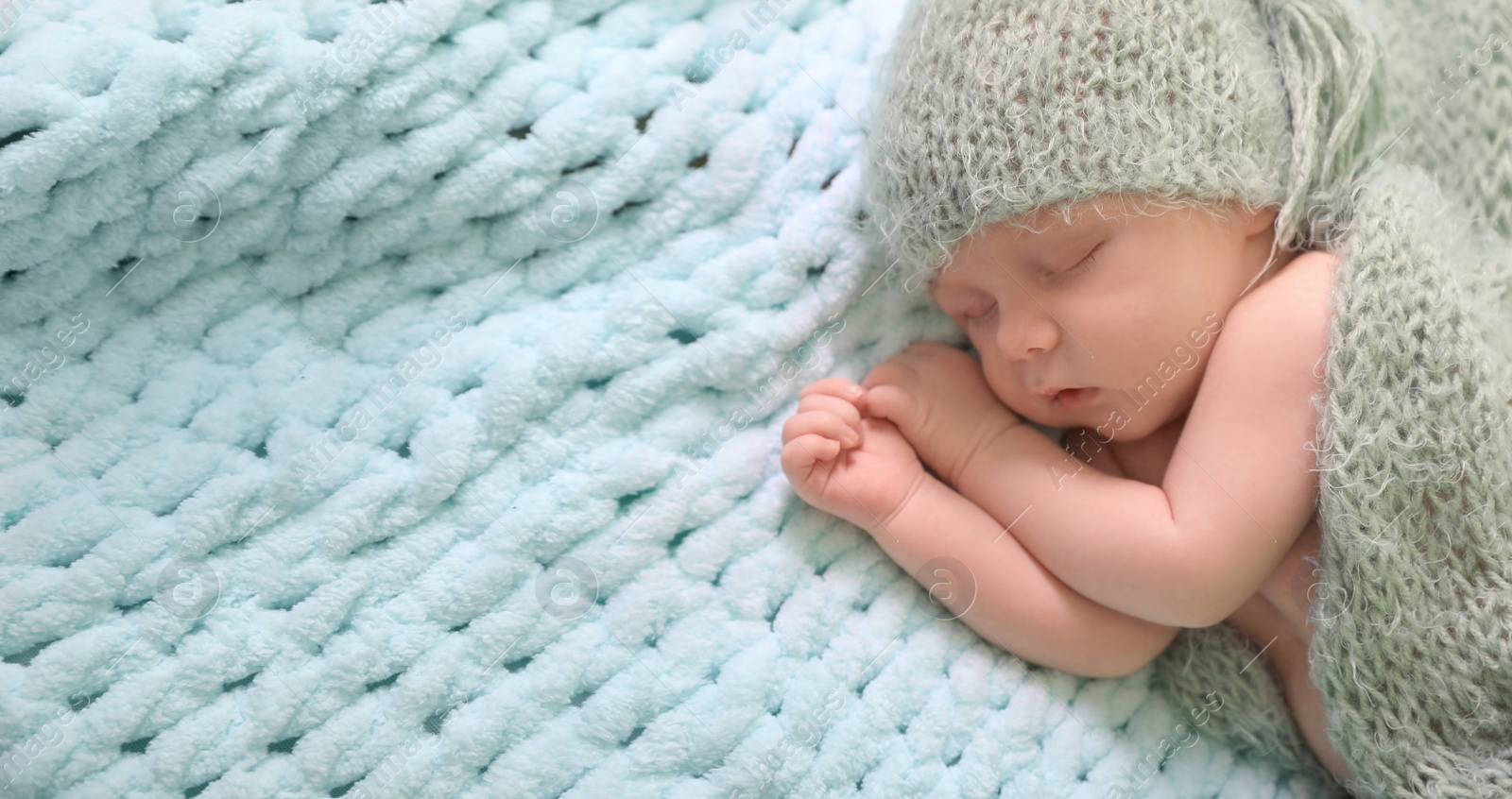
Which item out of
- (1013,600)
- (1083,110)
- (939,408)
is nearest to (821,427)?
(939,408)

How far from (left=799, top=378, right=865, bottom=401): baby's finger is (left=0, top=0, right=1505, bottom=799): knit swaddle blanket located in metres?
0.03

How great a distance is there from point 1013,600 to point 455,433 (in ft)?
1.97

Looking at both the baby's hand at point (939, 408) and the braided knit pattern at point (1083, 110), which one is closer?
the braided knit pattern at point (1083, 110)

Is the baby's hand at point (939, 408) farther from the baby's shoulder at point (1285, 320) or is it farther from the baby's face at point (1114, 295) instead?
the baby's shoulder at point (1285, 320)

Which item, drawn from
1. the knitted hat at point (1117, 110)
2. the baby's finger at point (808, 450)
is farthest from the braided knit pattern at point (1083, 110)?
the baby's finger at point (808, 450)

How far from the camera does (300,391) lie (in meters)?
0.99

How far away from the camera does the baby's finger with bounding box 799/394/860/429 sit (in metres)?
1.07

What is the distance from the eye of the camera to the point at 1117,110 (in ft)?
3.03

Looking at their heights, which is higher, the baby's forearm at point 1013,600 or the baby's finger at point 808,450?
the baby's finger at point 808,450

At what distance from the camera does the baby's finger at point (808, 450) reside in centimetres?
103

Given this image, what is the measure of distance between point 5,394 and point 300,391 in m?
0.25

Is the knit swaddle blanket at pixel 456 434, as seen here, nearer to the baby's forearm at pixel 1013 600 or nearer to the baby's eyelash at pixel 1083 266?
the baby's forearm at pixel 1013 600

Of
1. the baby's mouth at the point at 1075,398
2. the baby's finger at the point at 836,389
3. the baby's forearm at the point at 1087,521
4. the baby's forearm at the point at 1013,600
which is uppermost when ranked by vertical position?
the baby's mouth at the point at 1075,398

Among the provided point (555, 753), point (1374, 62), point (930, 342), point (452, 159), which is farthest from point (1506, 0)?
→ point (555, 753)
